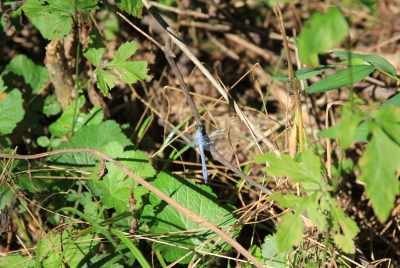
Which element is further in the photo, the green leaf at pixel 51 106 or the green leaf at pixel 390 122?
the green leaf at pixel 51 106

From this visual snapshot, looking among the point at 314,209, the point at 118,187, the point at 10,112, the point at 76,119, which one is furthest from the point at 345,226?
the point at 10,112

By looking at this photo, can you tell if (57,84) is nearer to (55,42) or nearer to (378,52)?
(55,42)

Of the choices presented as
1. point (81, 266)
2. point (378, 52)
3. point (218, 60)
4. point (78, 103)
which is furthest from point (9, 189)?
point (378, 52)

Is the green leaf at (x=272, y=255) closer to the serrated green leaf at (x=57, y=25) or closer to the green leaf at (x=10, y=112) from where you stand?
the serrated green leaf at (x=57, y=25)

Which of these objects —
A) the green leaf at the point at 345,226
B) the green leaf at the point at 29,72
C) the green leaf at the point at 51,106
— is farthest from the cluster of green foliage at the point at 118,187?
the green leaf at the point at 29,72

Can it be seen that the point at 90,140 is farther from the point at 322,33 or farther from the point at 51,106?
the point at 322,33
